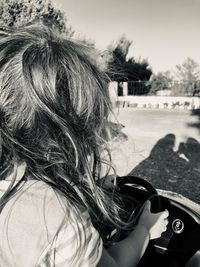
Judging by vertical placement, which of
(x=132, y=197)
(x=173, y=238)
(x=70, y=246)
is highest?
(x=70, y=246)

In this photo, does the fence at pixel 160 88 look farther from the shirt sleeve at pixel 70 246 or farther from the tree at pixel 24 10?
the shirt sleeve at pixel 70 246

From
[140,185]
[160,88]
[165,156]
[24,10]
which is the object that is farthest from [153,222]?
[160,88]

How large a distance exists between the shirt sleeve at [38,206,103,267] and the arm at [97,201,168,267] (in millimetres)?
110

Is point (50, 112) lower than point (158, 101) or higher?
higher

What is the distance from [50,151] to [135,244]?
0.52 metres

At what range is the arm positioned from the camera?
1.16 metres

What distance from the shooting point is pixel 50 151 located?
1.16 meters

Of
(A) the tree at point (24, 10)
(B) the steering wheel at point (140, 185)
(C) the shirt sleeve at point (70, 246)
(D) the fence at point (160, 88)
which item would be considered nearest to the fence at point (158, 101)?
(D) the fence at point (160, 88)

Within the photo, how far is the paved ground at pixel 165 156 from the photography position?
236 inches

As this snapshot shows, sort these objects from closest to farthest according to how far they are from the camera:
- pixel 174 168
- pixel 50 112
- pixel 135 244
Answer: pixel 50 112 < pixel 135 244 < pixel 174 168

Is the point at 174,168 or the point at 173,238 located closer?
the point at 173,238

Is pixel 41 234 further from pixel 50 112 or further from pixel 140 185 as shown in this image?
pixel 140 185

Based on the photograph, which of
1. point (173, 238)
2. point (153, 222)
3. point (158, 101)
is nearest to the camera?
A: point (153, 222)

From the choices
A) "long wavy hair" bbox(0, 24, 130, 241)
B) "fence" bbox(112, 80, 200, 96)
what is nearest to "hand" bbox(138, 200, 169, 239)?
"long wavy hair" bbox(0, 24, 130, 241)
